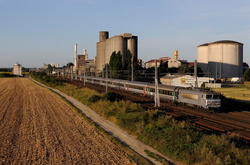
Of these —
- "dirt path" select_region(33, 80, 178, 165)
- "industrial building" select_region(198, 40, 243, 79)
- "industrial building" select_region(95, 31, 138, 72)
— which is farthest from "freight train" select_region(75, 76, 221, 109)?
"industrial building" select_region(95, 31, 138, 72)

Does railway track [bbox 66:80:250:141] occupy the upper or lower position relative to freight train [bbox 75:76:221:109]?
lower

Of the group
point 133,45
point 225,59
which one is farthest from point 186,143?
point 133,45

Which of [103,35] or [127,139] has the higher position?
[103,35]

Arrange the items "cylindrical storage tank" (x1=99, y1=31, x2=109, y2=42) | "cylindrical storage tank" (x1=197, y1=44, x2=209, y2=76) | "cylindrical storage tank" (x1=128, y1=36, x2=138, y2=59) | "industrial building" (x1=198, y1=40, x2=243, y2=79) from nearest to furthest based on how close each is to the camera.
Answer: "industrial building" (x1=198, y1=40, x2=243, y2=79)
"cylindrical storage tank" (x1=197, y1=44, x2=209, y2=76)
"cylindrical storage tank" (x1=128, y1=36, x2=138, y2=59)
"cylindrical storage tank" (x1=99, y1=31, x2=109, y2=42)

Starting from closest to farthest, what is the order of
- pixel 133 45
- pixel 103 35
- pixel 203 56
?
pixel 203 56 < pixel 133 45 < pixel 103 35

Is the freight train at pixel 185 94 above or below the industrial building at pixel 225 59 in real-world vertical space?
below

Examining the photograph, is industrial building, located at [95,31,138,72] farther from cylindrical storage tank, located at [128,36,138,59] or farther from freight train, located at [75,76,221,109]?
freight train, located at [75,76,221,109]

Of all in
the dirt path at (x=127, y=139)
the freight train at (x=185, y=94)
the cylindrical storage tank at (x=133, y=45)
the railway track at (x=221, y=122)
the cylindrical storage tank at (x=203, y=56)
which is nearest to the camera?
the dirt path at (x=127, y=139)

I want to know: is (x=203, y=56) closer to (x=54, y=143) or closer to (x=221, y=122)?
(x=221, y=122)

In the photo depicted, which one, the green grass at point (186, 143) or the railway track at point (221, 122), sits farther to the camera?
the railway track at point (221, 122)

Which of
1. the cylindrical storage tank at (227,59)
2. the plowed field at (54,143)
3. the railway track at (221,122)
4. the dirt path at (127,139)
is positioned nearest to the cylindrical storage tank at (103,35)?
the cylindrical storage tank at (227,59)

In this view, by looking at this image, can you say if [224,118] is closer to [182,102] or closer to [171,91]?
[182,102]

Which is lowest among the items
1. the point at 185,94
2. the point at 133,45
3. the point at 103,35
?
the point at 185,94

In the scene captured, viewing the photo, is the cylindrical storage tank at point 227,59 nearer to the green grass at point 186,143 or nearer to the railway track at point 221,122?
the railway track at point 221,122
